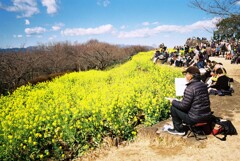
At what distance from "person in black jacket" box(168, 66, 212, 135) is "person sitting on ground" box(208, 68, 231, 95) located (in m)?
3.80

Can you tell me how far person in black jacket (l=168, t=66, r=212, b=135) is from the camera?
4.81 metres

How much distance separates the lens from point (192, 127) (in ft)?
17.3

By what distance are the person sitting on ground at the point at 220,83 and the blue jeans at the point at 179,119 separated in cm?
374

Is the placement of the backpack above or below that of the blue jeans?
below

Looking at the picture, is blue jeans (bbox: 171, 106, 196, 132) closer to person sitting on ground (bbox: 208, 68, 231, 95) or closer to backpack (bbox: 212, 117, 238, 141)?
backpack (bbox: 212, 117, 238, 141)

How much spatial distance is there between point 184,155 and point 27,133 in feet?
13.3

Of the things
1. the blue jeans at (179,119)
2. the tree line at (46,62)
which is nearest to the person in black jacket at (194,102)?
the blue jeans at (179,119)

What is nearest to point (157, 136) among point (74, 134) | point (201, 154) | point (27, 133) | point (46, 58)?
point (201, 154)

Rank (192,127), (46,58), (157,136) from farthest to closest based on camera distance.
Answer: (46,58) < (157,136) < (192,127)

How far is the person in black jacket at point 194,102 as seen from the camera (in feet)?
15.8

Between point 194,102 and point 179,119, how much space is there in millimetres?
707

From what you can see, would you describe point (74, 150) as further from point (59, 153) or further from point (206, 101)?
point (206, 101)

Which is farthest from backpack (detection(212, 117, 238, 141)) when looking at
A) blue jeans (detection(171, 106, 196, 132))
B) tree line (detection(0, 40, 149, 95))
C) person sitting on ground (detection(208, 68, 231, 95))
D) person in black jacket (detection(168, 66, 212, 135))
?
tree line (detection(0, 40, 149, 95))

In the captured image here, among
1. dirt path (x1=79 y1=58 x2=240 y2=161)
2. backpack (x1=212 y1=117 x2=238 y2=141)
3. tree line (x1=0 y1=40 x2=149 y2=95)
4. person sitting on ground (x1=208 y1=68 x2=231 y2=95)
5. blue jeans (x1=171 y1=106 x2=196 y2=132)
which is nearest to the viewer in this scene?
dirt path (x1=79 y1=58 x2=240 y2=161)
